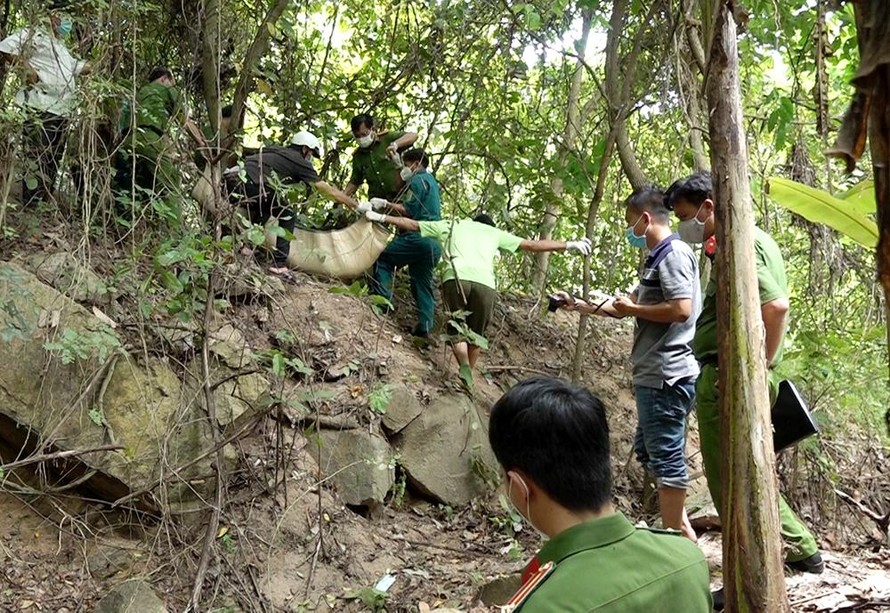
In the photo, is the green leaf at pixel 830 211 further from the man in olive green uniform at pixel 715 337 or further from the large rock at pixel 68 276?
the large rock at pixel 68 276

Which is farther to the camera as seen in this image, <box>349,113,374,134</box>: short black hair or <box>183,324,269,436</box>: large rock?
<box>349,113,374,134</box>: short black hair

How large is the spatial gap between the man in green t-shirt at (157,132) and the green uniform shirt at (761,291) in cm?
322

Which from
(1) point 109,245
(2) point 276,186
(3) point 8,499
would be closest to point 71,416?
(3) point 8,499

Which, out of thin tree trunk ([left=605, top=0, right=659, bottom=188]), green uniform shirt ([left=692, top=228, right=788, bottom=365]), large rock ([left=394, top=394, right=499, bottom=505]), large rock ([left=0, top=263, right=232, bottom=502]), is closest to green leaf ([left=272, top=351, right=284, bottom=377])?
large rock ([left=0, top=263, right=232, bottom=502])

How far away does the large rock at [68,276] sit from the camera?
16.6ft

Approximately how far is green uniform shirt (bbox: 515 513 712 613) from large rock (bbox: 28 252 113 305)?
4.15 m

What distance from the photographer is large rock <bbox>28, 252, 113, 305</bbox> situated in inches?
199

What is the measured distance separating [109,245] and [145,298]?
2.29 ft

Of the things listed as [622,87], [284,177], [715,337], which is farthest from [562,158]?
[715,337]

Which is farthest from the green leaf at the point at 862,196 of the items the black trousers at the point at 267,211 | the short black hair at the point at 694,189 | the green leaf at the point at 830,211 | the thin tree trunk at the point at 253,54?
the thin tree trunk at the point at 253,54

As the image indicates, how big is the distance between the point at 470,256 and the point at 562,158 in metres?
1.91

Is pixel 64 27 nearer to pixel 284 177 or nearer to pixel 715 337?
pixel 284 177

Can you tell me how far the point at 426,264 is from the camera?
278 inches

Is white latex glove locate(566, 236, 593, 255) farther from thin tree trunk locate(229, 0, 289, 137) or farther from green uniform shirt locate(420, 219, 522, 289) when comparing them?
thin tree trunk locate(229, 0, 289, 137)
